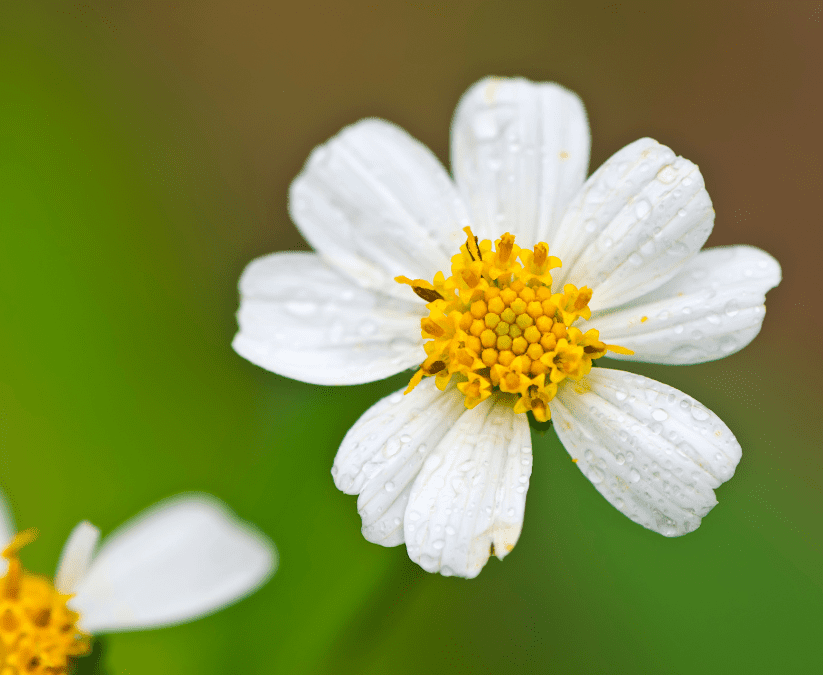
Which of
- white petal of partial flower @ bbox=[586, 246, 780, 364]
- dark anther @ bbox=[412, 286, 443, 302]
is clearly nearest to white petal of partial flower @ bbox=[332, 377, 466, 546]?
dark anther @ bbox=[412, 286, 443, 302]

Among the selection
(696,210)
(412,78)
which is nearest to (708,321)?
(696,210)

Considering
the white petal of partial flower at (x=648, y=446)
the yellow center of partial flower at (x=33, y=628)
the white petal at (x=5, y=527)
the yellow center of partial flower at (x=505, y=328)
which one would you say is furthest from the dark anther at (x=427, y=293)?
the white petal at (x=5, y=527)

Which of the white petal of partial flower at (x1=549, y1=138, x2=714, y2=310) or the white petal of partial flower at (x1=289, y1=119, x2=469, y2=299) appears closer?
the white petal of partial flower at (x1=549, y1=138, x2=714, y2=310)

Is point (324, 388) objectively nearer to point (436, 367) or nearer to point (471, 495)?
point (436, 367)

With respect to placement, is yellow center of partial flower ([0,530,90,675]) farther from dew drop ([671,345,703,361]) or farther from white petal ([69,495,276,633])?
dew drop ([671,345,703,361])

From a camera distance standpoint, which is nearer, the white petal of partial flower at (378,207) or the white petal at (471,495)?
the white petal at (471,495)

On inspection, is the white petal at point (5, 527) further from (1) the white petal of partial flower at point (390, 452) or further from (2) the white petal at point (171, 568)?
(1) the white petal of partial flower at point (390, 452)
